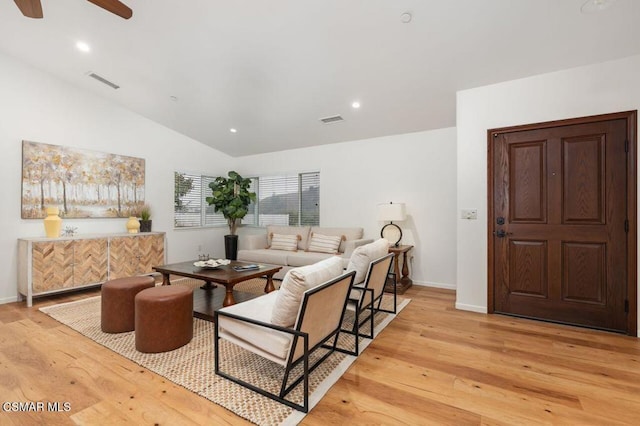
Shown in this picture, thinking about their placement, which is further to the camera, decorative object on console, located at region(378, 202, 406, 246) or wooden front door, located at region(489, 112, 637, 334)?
decorative object on console, located at region(378, 202, 406, 246)

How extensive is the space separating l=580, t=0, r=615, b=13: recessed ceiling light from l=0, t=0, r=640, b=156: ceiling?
0.16 feet

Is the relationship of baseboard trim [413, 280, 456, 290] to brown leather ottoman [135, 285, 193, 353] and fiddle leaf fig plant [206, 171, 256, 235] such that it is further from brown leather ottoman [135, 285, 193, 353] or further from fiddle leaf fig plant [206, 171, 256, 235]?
fiddle leaf fig plant [206, 171, 256, 235]

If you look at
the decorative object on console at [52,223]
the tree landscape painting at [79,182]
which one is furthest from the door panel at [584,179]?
the decorative object on console at [52,223]

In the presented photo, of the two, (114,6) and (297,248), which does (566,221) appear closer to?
(297,248)

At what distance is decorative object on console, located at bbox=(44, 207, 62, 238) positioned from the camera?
4.07 meters

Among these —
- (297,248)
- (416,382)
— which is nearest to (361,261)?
(416,382)

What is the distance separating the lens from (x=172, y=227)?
581 cm

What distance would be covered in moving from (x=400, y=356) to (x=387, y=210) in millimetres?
2514

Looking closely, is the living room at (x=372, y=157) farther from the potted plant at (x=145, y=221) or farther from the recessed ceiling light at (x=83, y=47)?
the recessed ceiling light at (x=83, y=47)

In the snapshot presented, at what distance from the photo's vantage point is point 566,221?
3.13 m

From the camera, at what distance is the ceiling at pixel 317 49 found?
8.47 ft

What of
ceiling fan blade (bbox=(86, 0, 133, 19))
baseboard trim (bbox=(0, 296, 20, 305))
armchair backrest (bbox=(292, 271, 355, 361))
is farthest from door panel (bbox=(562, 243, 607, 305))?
baseboard trim (bbox=(0, 296, 20, 305))

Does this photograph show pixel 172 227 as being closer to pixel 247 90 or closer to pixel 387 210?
pixel 247 90

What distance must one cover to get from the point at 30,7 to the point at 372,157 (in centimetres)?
442
